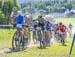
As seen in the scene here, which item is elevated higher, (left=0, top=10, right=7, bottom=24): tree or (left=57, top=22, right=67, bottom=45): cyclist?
(left=0, top=10, right=7, bottom=24): tree

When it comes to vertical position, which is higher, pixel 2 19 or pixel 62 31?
pixel 2 19

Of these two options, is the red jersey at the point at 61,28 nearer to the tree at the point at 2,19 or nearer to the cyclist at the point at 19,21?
the cyclist at the point at 19,21

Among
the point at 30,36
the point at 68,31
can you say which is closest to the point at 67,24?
the point at 68,31

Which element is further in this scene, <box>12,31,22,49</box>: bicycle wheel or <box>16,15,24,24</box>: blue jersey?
<box>12,31,22,49</box>: bicycle wheel

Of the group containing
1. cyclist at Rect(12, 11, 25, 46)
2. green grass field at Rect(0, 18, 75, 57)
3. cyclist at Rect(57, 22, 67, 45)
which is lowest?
green grass field at Rect(0, 18, 75, 57)

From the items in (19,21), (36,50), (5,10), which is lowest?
(36,50)

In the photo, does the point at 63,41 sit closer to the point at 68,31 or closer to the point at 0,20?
the point at 68,31

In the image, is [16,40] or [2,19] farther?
[16,40]

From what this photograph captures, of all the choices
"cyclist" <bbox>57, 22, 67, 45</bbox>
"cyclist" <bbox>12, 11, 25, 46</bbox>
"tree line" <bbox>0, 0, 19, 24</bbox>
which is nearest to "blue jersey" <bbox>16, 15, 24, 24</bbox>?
"cyclist" <bbox>12, 11, 25, 46</bbox>

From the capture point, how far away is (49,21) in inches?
483

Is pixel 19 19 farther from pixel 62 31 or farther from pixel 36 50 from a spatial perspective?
pixel 62 31

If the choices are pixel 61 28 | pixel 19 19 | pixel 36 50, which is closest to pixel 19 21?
pixel 19 19

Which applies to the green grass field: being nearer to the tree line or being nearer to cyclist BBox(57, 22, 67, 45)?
cyclist BBox(57, 22, 67, 45)

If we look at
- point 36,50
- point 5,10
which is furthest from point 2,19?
point 36,50
